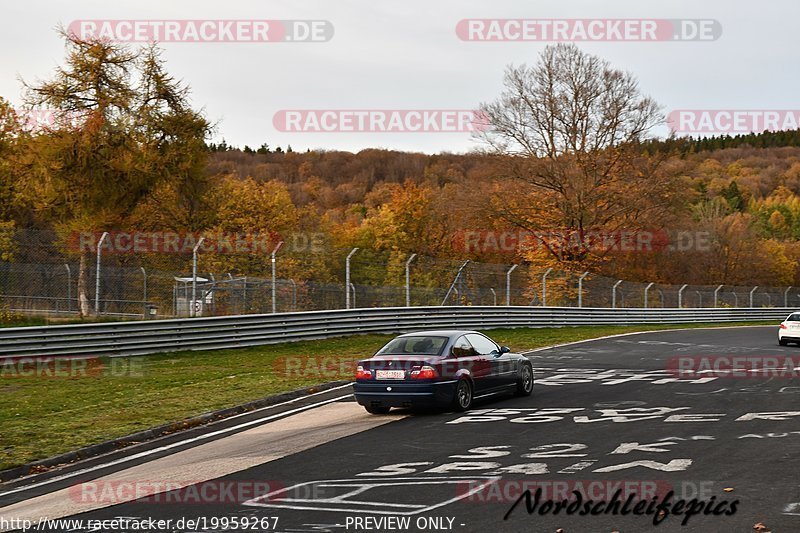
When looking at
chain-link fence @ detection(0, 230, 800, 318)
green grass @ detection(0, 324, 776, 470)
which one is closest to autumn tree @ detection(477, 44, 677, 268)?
chain-link fence @ detection(0, 230, 800, 318)

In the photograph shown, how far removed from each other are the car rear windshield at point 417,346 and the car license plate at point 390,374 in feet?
1.72

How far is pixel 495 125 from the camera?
4781 cm

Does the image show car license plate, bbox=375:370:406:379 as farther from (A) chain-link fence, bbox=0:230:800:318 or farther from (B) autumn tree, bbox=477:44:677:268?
(B) autumn tree, bbox=477:44:677:268

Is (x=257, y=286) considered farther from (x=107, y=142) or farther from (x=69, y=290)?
(x=107, y=142)

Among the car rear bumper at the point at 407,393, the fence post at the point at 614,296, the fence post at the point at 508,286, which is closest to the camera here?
the car rear bumper at the point at 407,393

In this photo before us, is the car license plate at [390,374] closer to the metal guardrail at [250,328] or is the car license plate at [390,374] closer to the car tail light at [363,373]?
the car tail light at [363,373]

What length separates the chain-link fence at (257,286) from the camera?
21.7 m

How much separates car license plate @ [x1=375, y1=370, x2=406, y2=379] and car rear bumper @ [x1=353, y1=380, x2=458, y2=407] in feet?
0.33

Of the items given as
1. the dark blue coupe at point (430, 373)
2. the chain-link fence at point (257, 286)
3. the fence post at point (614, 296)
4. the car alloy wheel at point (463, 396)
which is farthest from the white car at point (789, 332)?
the car alloy wheel at point (463, 396)

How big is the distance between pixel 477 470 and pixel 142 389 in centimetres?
911

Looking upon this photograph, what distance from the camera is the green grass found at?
40.5 ft

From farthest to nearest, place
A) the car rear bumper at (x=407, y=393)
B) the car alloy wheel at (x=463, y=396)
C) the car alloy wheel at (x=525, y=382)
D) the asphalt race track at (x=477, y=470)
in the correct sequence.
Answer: the car alloy wheel at (x=525, y=382) → the car alloy wheel at (x=463, y=396) → the car rear bumper at (x=407, y=393) → the asphalt race track at (x=477, y=470)

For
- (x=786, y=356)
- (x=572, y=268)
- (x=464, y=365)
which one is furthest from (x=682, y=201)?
(x=464, y=365)

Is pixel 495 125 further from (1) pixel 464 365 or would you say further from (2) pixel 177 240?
(1) pixel 464 365
